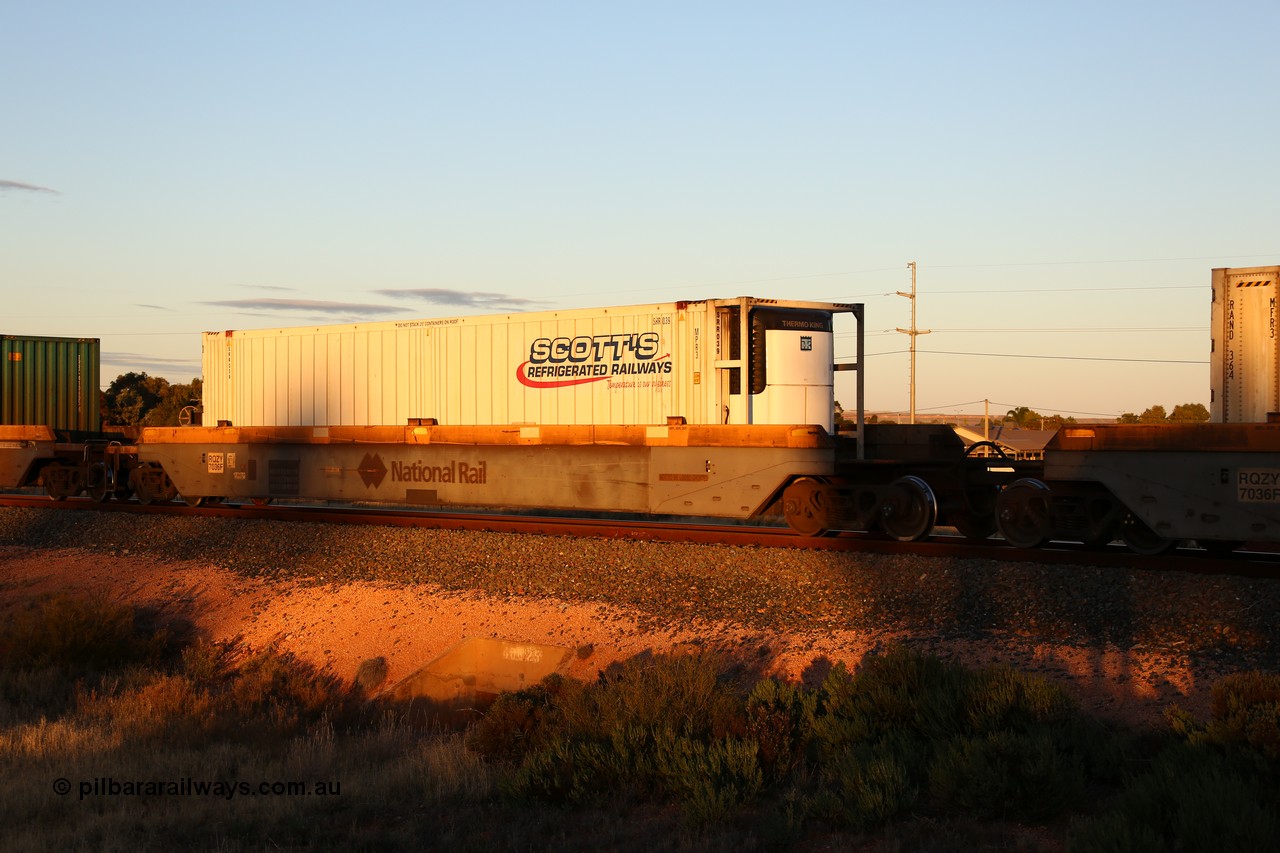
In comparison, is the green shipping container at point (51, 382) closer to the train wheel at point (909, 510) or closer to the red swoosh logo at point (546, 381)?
the red swoosh logo at point (546, 381)

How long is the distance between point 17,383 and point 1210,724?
2424 cm

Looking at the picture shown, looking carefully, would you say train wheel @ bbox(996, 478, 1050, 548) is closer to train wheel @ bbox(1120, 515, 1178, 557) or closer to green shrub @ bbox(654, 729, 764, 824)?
train wheel @ bbox(1120, 515, 1178, 557)

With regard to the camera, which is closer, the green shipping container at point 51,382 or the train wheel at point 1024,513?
the train wheel at point 1024,513

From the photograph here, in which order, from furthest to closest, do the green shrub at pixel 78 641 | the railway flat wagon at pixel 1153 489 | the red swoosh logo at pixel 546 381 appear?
the red swoosh logo at pixel 546 381 → the green shrub at pixel 78 641 → the railway flat wagon at pixel 1153 489

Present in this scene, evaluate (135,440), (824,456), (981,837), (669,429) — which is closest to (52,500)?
(135,440)

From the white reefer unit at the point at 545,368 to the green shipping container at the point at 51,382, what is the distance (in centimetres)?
471

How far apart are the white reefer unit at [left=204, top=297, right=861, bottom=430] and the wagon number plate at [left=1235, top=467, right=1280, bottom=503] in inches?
242

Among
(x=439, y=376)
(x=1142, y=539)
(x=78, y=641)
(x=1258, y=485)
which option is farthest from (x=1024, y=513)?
(x=78, y=641)

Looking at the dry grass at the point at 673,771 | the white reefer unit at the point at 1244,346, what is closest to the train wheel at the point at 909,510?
the white reefer unit at the point at 1244,346

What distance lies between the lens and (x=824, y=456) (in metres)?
14.8

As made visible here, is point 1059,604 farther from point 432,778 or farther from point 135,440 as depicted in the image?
point 135,440

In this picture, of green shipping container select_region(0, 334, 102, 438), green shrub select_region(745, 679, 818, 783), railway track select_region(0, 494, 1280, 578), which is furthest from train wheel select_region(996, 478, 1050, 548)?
green shipping container select_region(0, 334, 102, 438)

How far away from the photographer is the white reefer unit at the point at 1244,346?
38.6 feet

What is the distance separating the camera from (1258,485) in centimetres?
1132
